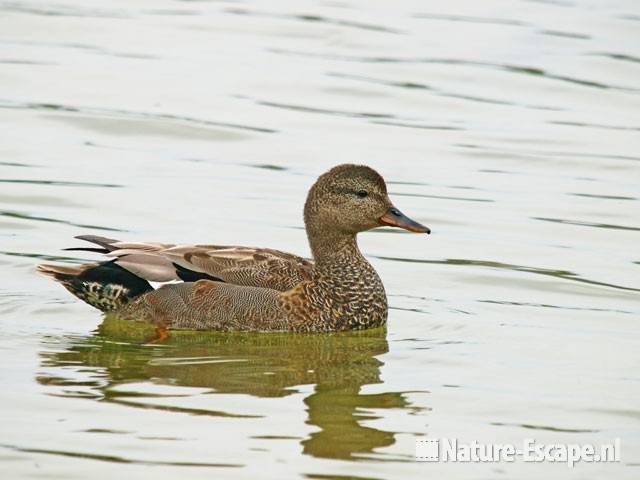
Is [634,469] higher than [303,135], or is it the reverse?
[303,135]

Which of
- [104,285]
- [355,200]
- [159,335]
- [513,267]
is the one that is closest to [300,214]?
[513,267]

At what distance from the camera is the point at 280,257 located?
12539 mm

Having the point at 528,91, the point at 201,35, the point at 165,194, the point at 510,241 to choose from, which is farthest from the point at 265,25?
the point at 510,241

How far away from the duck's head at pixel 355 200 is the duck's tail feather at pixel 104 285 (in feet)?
4.94

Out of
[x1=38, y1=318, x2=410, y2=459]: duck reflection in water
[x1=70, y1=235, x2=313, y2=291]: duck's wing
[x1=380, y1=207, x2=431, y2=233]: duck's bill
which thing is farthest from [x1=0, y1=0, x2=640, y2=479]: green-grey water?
[x1=380, y1=207, x2=431, y2=233]: duck's bill

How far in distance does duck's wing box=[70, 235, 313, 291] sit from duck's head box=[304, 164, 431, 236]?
0.63 meters

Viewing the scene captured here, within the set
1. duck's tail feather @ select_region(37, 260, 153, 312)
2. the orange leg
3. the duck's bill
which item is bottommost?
the orange leg

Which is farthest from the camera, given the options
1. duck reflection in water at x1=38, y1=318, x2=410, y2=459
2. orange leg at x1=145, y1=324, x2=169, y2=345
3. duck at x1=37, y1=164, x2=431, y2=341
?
duck at x1=37, y1=164, x2=431, y2=341

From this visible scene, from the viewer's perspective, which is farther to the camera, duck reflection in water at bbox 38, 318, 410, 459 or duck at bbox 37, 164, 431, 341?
duck at bbox 37, 164, 431, 341

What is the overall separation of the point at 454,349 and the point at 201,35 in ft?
38.1

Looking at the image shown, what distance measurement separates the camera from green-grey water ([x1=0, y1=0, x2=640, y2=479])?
959cm

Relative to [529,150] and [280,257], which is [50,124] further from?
[280,257]

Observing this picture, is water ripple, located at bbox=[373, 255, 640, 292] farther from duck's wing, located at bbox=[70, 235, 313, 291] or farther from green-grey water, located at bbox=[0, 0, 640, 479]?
duck's wing, located at bbox=[70, 235, 313, 291]

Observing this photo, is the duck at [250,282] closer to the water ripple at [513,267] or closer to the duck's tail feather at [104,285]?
the duck's tail feather at [104,285]
